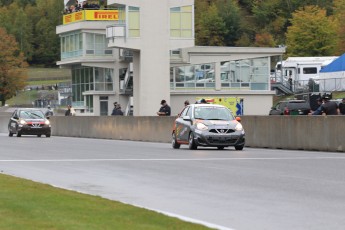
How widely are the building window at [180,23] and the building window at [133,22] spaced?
10.3 ft

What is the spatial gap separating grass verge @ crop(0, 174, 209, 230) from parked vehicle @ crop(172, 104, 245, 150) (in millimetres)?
16814

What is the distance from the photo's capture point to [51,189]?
16.0 meters

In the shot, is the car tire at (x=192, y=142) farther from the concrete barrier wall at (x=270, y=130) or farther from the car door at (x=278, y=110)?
the car door at (x=278, y=110)

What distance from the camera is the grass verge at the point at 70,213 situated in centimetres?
1114

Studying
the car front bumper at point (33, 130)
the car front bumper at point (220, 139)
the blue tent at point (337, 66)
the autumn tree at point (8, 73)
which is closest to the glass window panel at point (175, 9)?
the blue tent at point (337, 66)

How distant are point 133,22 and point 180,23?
14.5 ft

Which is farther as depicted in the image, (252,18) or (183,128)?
(252,18)

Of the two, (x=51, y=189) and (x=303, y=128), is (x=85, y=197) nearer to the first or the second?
(x=51, y=189)

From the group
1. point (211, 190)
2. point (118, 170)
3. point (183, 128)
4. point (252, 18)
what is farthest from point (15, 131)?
point (252, 18)

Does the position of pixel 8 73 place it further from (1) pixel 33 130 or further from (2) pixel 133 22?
(1) pixel 33 130

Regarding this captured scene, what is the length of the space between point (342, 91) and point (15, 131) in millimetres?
35320

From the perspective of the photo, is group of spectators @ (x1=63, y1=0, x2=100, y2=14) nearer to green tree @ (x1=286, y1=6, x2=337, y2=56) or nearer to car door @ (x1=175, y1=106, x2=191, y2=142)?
→ green tree @ (x1=286, y1=6, x2=337, y2=56)

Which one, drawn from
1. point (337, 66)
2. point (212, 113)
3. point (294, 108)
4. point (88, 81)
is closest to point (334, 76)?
point (337, 66)

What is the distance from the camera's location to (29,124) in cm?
5169
